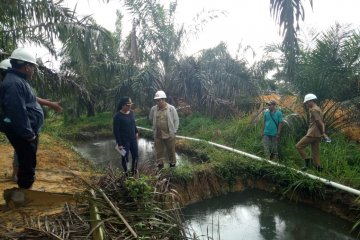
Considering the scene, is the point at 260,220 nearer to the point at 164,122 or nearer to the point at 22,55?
the point at 164,122

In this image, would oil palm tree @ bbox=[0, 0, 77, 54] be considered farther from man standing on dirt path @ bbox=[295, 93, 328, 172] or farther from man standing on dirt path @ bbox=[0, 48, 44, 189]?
man standing on dirt path @ bbox=[295, 93, 328, 172]

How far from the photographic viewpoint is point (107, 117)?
1761cm

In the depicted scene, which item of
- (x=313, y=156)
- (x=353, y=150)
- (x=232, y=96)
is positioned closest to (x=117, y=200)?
(x=313, y=156)

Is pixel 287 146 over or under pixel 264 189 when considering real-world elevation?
over

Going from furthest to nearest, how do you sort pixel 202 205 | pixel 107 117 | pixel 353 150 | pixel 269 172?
1. pixel 107 117
2. pixel 353 150
3. pixel 269 172
4. pixel 202 205

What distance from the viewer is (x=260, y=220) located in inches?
224

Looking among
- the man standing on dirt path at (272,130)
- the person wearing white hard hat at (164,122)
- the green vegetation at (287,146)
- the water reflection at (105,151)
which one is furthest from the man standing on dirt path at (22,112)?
the man standing on dirt path at (272,130)

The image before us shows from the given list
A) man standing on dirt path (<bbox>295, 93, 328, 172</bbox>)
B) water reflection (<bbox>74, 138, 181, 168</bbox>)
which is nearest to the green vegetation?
man standing on dirt path (<bbox>295, 93, 328, 172</bbox>)

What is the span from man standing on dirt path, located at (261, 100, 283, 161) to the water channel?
3.88 feet

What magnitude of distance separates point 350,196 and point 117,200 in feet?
12.8

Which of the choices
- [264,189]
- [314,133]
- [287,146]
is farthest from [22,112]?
[287,146]

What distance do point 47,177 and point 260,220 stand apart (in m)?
3.53

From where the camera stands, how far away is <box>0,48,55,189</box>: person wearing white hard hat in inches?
130

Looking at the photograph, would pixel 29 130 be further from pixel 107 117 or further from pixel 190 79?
pixel 107 117
